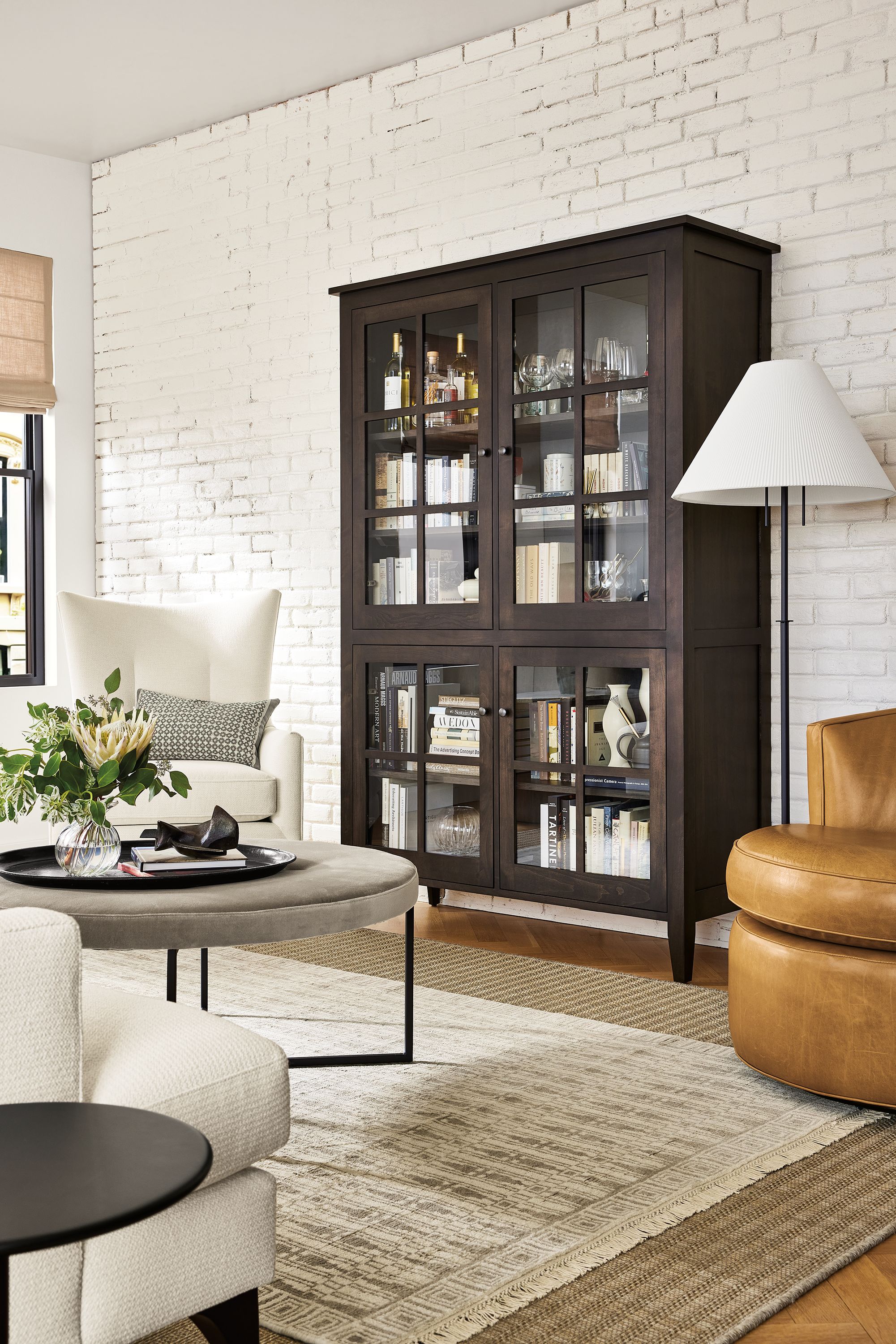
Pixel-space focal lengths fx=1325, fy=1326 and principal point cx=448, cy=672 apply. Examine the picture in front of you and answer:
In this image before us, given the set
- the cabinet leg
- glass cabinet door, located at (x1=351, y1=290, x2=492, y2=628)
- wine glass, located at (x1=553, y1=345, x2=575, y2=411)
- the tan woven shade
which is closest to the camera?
the cabinet leg

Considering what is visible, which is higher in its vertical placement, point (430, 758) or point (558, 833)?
point (430, 758)

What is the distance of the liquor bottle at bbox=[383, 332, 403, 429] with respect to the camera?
419cm

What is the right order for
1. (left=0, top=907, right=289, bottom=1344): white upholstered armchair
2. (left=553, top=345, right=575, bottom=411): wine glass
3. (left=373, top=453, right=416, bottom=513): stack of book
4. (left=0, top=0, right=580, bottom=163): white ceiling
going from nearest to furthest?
(left=0, top=907, right=289, bottom=1344): white upholstered armchair, (left=553, top=345, right=575, bottom=411): wine glass, (left=373, top=453, right=416, bottom=513): stack of book, (left=0, top=0, right=580, bottom=163): white ceiling

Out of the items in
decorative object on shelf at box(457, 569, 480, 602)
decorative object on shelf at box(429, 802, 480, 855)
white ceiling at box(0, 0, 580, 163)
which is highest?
white ceiling at box(0, 0, 580, 163)

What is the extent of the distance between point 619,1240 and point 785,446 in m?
1.92

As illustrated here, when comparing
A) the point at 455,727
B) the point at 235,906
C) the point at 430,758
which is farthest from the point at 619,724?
the point at 235,906

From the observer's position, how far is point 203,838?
8.98 ft

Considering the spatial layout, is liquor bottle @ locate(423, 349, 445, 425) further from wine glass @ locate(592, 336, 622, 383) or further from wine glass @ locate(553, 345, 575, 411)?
wine glass @ locate(592, 336, 622, 383)

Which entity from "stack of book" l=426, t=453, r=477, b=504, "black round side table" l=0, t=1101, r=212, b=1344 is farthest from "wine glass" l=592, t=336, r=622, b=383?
"black round side table" l=0, t=1101, r=212, b=1344

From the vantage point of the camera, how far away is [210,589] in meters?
Answer: 5.43

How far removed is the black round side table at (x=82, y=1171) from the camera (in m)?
0.87

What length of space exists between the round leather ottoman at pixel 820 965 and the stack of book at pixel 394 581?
5.78ft

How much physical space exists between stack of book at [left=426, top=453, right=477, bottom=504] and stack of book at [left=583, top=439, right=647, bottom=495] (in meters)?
0.42

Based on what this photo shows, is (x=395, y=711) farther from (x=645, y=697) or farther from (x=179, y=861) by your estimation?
(x=179, y=861)
